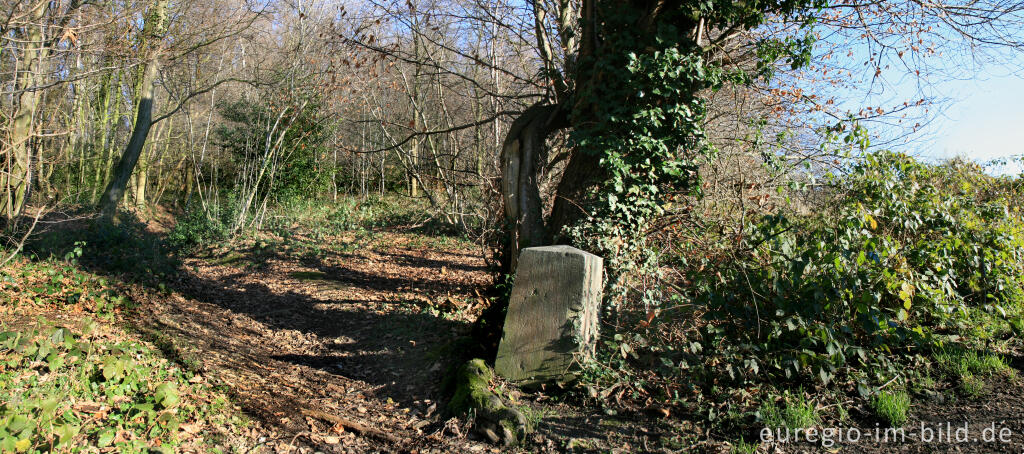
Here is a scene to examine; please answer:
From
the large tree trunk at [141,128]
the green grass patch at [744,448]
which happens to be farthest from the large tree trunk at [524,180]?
the large tree trunk at [141,128]

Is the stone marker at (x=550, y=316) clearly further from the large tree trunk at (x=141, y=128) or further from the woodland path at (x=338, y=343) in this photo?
the large tree trunk at (x=141, y=128)

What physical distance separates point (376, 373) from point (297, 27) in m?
10.4

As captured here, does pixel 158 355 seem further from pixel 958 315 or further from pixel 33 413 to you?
pixel 958 315

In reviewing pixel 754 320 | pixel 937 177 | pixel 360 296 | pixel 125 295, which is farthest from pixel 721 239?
pixel 125 295

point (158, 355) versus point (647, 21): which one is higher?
point (647, 21)

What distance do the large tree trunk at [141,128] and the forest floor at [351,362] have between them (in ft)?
6.37

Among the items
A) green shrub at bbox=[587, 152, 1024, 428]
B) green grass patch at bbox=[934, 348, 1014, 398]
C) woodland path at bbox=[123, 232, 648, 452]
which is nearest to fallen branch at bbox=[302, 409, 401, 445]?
woodland path at bbox=[123, 232, 648, 452]

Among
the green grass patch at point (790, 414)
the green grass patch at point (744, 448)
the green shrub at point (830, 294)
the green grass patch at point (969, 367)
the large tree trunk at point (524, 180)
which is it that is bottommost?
the green grass patch at point (744, 448)

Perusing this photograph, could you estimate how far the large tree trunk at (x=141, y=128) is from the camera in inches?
422

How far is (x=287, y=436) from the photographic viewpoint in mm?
3801

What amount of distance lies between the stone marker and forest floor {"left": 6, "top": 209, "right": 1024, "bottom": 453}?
0.24 meters

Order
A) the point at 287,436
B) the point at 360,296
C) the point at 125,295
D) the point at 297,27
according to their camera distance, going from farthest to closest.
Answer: the point at 297,27, the point at 360,296, the point at 125,295, the point at 287,436

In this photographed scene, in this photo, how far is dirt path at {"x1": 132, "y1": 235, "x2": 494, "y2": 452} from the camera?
409cm

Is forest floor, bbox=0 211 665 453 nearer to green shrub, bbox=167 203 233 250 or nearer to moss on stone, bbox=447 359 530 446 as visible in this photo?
moss on stone, bbox=447 359 530 446
